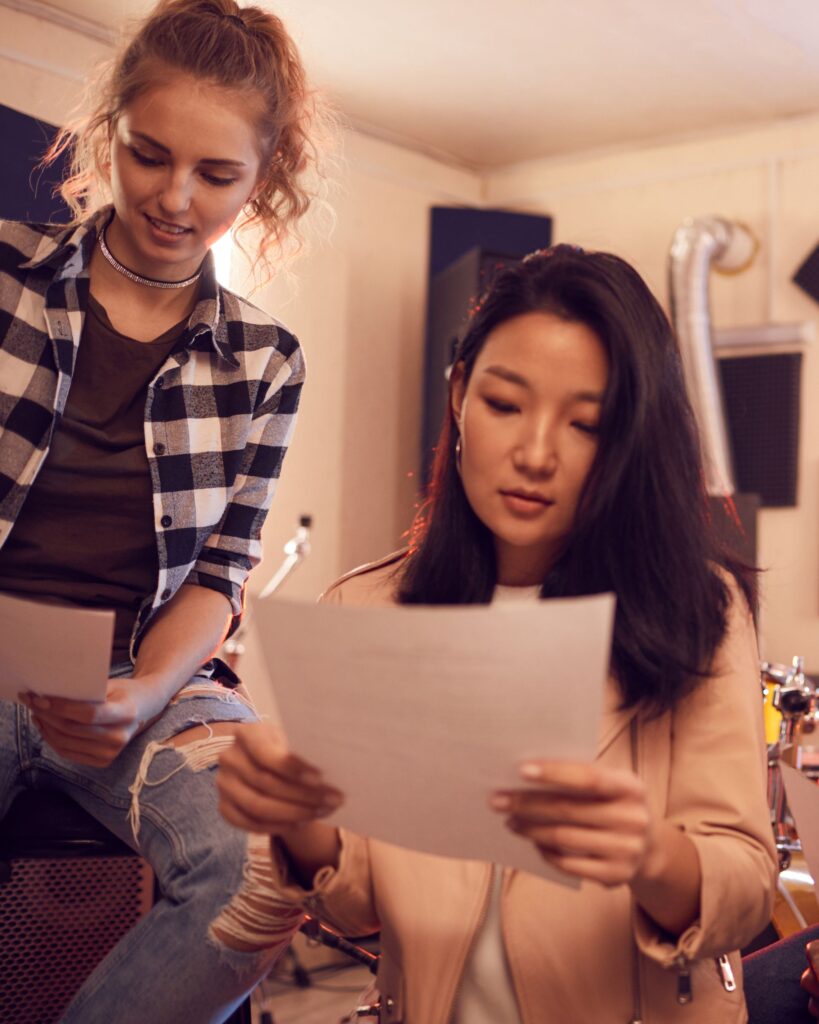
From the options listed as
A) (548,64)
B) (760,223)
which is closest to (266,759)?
(548,64)

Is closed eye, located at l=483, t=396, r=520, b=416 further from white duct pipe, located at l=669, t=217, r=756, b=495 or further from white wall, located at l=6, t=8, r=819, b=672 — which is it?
white duct pipe, located at l=669, t=217, r=756, b=495

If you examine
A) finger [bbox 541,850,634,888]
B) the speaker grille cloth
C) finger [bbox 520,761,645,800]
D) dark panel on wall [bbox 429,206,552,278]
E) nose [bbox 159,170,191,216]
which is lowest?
the speaker grille cloth

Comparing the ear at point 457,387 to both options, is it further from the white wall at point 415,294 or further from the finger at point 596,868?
the white wall at point 415,294

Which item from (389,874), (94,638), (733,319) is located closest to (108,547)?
(94,638)

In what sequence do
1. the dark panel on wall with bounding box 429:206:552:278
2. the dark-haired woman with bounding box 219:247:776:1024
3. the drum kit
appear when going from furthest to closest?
the dark panel on wall with bounding box 429:206:552:278, the drum kit, the dark-haired woman with bounding box 219:247:776:1024

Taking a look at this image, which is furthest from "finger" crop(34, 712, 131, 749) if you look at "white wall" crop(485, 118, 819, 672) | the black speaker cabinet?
"white wall" crop(485, 118, 819, 672)

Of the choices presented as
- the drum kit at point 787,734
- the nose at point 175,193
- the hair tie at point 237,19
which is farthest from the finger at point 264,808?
the drum kit at point 787,734

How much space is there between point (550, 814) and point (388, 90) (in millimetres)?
4327

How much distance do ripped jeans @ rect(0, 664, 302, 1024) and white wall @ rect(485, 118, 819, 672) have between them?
342 cm

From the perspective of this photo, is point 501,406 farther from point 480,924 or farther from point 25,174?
point 25,174

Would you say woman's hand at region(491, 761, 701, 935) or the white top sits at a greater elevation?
woman's hand at region(491, 761, 701, 935)

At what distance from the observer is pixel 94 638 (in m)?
1.26

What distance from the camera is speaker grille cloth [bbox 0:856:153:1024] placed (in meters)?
1.62

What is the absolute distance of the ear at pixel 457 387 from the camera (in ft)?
4.83
